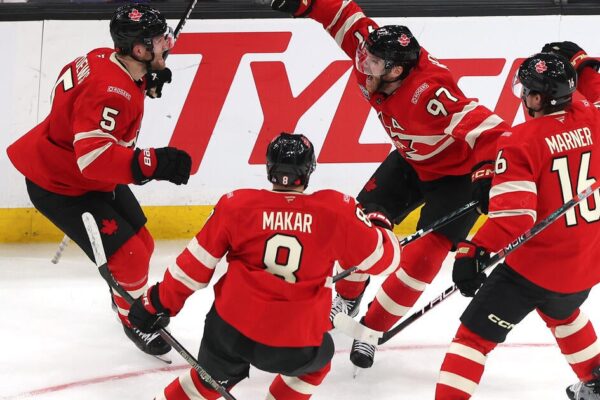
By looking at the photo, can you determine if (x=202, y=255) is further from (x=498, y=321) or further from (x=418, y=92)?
(x=418, y=92)

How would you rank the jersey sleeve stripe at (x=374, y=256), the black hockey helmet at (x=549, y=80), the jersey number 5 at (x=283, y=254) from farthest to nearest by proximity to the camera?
the black hockey helmet at (x=549, y=80) → the jersey sleeve stripe at (x=374, y=256) → the jersey number 5 at (x=283, y=254)

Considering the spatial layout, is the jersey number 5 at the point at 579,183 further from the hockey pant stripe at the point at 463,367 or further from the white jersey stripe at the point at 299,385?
the white jersey stripe at the point at 299,385

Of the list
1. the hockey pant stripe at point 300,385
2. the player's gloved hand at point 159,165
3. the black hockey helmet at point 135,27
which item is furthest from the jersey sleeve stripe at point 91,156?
the hockey pant stripe at point 300,385

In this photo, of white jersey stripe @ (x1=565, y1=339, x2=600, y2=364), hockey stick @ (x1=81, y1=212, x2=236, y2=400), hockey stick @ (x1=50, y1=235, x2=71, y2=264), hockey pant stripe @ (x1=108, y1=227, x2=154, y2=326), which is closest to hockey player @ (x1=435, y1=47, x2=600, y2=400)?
white jersey stripe @ (x1=565, y1=339, x2=600, y2=364)

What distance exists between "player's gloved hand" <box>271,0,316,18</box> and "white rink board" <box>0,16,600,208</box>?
868mm

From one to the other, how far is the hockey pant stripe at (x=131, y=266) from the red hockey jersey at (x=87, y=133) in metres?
0.25

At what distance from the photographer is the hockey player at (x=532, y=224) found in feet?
10.5

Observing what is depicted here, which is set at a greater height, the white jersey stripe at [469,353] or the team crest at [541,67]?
the team crest at [541,67]

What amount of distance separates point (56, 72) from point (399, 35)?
6.50 ft

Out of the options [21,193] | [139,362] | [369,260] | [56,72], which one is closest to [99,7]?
[56,72]

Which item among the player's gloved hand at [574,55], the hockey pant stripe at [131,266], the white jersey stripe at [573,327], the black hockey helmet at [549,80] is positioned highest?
the black hockey helmet at [549,80]

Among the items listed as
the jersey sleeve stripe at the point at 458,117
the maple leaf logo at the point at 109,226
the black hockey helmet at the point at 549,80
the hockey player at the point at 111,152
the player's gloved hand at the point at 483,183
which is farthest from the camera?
the maple leaf logo at the point at 109,226

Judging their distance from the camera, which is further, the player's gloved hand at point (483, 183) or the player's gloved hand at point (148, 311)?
the player's gloved hand at point (483, 183)

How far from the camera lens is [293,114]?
5.16 metres
